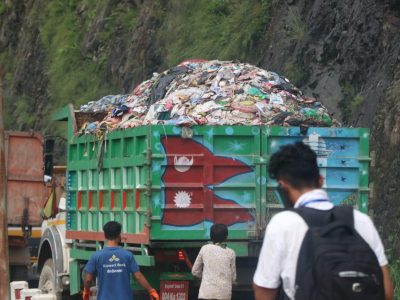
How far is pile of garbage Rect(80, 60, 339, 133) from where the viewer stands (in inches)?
453

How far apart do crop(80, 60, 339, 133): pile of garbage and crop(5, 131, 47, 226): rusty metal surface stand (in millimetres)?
3597

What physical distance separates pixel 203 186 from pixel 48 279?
14.1 ft

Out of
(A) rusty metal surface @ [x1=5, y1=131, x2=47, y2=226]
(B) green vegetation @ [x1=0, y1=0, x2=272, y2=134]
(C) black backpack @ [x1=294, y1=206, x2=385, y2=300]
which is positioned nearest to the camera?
(C) black backpack @ [x1=294, y1=206, x2=385, y2=300]

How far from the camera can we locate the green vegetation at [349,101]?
673 inches

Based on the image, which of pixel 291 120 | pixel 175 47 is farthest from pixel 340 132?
pixel 175 47

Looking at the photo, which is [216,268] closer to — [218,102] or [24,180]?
[218,102]

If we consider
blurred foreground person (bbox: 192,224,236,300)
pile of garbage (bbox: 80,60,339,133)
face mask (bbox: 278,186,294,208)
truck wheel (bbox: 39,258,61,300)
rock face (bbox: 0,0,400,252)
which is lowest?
truck wheel (bbox: 39,258,61,300)

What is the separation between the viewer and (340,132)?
36.5 feet

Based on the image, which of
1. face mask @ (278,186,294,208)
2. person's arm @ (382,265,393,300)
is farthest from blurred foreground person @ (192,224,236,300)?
Answer: person's arm @ (382,265,393,300)

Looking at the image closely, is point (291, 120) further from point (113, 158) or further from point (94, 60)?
point (94, 60)

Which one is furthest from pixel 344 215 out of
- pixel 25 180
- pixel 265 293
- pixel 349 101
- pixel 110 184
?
pixel 349 101

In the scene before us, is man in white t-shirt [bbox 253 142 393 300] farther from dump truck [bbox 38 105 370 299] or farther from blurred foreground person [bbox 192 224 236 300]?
dump truck [bbox 38 105 370 299]

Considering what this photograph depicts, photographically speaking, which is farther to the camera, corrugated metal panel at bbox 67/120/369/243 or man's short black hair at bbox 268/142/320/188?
corrugated metal panel at bbox 67/120/369/243

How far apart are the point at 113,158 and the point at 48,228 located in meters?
3.25
